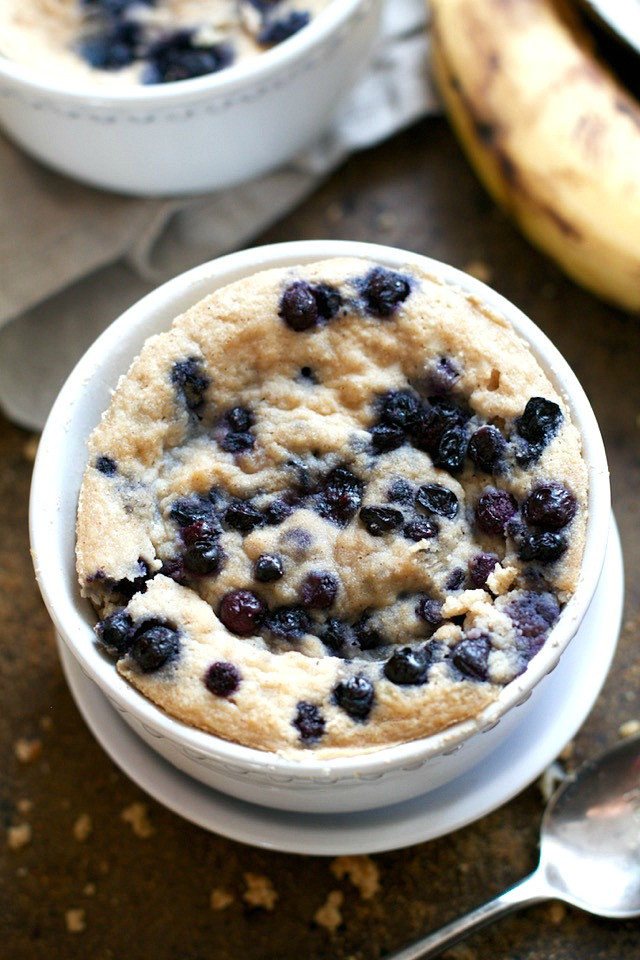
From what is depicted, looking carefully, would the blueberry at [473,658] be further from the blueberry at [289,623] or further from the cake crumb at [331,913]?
the cake crumb at [331,913]

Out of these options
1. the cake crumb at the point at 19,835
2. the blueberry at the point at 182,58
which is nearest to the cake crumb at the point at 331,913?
the cake crumb at the point at 19,835

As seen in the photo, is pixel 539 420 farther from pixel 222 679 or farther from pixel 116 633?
pixel 116 633

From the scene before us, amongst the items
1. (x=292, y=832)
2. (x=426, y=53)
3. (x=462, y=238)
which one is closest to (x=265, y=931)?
(x=292, y=832)

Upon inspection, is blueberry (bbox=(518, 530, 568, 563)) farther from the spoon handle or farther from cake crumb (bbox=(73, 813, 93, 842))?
cake crumb (bbox=(73, 813, 93, 842))

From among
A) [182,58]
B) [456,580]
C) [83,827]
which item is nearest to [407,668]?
[456,580]

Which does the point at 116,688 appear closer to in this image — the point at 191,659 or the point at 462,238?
the point at 191,659

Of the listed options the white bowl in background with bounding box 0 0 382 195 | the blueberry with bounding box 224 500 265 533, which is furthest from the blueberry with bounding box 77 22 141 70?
the blueberry with bounding box 224 500 265 533
